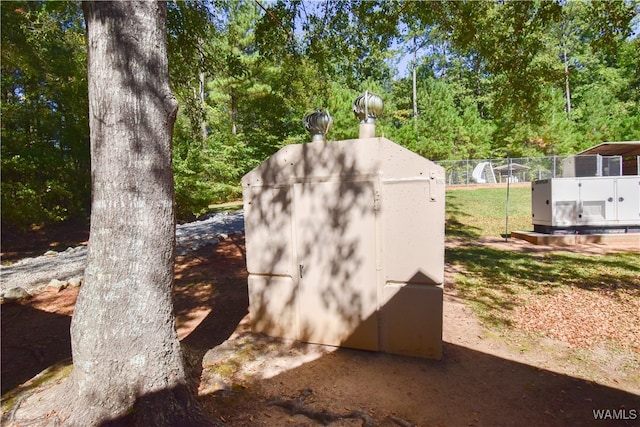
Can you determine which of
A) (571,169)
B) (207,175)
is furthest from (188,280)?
(571,169)

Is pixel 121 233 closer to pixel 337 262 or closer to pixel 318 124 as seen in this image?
pixel 337 262

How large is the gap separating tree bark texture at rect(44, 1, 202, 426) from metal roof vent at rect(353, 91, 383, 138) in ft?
8.05

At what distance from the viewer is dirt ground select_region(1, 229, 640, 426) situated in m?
3.05

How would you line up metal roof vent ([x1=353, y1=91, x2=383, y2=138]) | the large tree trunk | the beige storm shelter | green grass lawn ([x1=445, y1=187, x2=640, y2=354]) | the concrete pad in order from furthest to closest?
the concrete pad, green grass lawn ([x1=445, y1=187, x2=640, y2=354]), metal roof vent ([x1=353, y1=91, x2=383, y2=138]), the beige storm shelter, the large tree trunk

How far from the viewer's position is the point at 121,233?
104 inches

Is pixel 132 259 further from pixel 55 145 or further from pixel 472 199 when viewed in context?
pixel 472 199

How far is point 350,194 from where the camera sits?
4094 millimetres

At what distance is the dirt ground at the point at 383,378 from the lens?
10.0ft

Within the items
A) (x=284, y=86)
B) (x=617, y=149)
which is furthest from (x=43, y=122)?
(x=617, y=149)

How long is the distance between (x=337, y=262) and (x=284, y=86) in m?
8.16

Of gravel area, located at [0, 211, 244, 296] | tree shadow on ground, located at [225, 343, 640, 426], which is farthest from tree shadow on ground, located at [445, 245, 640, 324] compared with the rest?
gravel area, located at [0, 211, 244, 296]

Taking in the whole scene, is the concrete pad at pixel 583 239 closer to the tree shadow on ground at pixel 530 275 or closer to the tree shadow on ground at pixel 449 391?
the tree shadow on ground at pixel 530 275

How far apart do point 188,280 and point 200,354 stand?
3729 millimetres

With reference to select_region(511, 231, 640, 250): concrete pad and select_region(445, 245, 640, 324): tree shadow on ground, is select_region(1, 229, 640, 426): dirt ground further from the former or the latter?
select_region(511, 231, 640, 250): concrete pad
